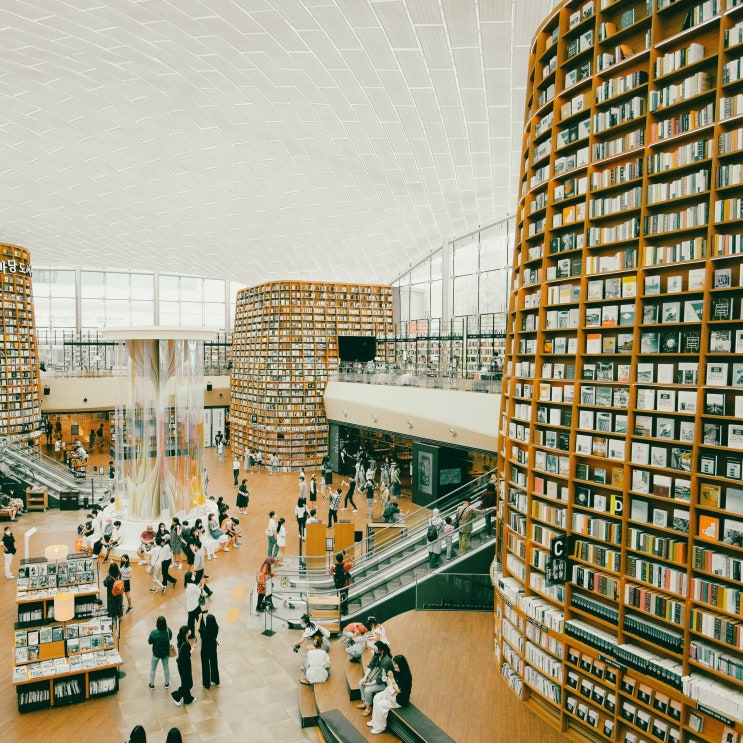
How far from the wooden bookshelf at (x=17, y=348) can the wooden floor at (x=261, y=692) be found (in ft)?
37.4

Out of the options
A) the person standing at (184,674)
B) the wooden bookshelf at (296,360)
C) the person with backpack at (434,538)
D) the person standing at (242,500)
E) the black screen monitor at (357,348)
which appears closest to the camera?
the person standing at (184,674)

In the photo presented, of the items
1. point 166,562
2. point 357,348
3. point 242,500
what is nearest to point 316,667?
point 166,562

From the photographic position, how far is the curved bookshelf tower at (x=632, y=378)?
4531 mm

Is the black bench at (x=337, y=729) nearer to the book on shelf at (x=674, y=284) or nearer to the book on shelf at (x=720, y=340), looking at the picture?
the book on shelf at (x=720, y=340)

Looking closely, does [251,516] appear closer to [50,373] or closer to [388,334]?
[388,334]

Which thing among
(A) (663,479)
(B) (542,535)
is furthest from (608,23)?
(B) (542,535)

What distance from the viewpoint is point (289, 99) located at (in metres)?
14.0

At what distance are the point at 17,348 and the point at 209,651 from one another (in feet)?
54.3

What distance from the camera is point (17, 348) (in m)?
19.8

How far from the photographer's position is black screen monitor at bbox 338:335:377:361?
2034 cm

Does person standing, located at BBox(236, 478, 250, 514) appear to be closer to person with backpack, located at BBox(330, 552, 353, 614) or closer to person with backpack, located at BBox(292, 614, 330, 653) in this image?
person with backpack, located at BBox(330, 552, 353, 614)

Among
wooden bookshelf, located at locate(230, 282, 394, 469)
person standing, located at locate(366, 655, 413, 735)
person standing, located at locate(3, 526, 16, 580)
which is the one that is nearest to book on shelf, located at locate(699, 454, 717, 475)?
person standing, located at locate(366, 655, 413, 735)

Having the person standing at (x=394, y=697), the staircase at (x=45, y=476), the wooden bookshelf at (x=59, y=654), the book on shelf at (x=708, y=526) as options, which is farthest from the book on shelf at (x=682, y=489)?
the staircase at (x=45, y=476)

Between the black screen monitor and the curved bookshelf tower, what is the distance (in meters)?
13.8
